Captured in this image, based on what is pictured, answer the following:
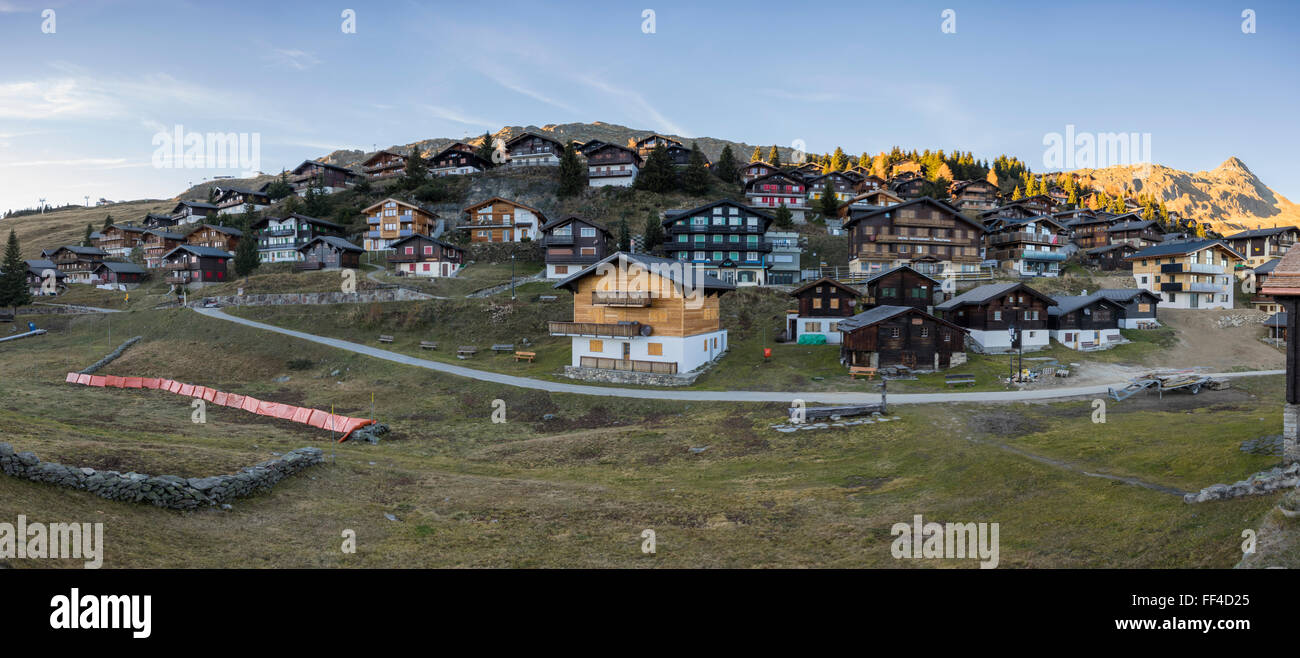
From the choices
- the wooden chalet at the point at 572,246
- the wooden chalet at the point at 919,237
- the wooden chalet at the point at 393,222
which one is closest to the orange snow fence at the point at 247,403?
the wooden chalet at the point at 572,246

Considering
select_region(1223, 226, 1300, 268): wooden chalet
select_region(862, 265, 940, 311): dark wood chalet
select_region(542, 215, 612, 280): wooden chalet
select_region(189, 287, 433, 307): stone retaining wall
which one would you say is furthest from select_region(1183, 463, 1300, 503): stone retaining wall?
select_region(1223, 226, 1300, 268): wooden chalet

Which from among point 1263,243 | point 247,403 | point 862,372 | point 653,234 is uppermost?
point 653,234

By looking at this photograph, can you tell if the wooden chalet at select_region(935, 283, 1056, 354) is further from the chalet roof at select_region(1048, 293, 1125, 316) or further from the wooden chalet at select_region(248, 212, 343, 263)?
the wooden chalet at select_region(248, 212, 343, 263)

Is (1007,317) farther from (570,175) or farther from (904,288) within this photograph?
(570,175)

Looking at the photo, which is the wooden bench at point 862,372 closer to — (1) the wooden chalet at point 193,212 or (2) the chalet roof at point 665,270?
(2) the chalet roof at point 665,270

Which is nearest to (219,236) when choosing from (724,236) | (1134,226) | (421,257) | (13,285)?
(13,285)
